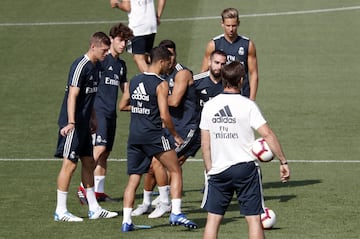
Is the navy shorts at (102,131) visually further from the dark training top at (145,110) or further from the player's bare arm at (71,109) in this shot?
the dark training top at (145,110)

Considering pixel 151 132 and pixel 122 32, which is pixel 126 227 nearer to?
pixel 151 132

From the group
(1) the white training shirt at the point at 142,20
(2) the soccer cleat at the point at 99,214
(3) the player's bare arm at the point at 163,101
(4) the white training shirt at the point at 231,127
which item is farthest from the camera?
(1) the white training shirt at the point at 142,20

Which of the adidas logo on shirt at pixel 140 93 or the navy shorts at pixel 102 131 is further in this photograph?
the navy shorts at pixel 102 131

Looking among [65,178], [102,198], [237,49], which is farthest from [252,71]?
[65,178]

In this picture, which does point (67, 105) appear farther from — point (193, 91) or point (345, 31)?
point (345, 31)

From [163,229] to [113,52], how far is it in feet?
11.6

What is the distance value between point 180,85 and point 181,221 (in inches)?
90.1

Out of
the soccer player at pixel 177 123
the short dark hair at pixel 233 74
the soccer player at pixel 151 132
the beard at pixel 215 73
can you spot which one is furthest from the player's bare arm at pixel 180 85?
the short dark hair at pixel 233 74

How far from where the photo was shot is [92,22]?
3052 cm

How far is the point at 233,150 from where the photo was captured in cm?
1238

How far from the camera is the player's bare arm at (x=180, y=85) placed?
16.0m

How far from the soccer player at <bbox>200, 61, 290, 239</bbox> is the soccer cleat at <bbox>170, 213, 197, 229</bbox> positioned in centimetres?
211

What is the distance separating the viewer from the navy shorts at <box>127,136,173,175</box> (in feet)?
48.5

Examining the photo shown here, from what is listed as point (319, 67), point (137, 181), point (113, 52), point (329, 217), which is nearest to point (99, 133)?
point (113, 52)
